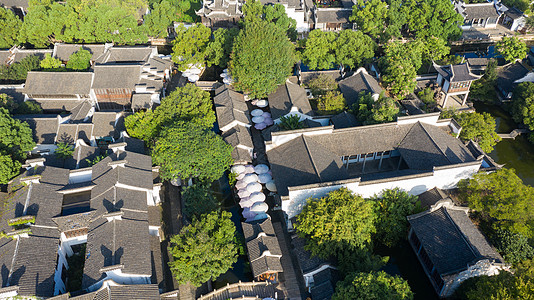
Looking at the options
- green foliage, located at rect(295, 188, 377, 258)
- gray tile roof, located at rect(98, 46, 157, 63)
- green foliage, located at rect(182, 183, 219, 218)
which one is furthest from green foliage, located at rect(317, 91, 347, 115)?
gray tile roof, located at rect(98, 46, 157, 63)

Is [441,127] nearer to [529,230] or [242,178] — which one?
[529,230]

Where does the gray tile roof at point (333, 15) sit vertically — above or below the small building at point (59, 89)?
above

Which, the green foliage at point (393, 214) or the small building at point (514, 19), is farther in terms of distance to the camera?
the small building at point (514, 19)

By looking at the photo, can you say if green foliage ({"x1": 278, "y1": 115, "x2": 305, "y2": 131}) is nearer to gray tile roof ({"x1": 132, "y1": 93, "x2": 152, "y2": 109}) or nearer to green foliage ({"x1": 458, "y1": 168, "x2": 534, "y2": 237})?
gray tile roof ({"x1": 132, "y1": 93, "x2": 152, "y2": 109})

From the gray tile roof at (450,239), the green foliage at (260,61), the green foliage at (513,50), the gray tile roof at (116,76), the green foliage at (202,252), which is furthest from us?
the green foliage at (513,50)

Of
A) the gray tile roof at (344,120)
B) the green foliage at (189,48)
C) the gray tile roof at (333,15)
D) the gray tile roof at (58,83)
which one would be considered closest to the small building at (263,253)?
the gray tile roof at (344,120)

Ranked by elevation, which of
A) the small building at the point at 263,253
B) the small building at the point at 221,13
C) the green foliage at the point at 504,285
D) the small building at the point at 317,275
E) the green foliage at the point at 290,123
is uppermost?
the small building at the point at 221,13

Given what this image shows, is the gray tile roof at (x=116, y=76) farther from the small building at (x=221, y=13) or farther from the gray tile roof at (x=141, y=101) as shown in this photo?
the small building at (x=221, y=13)
